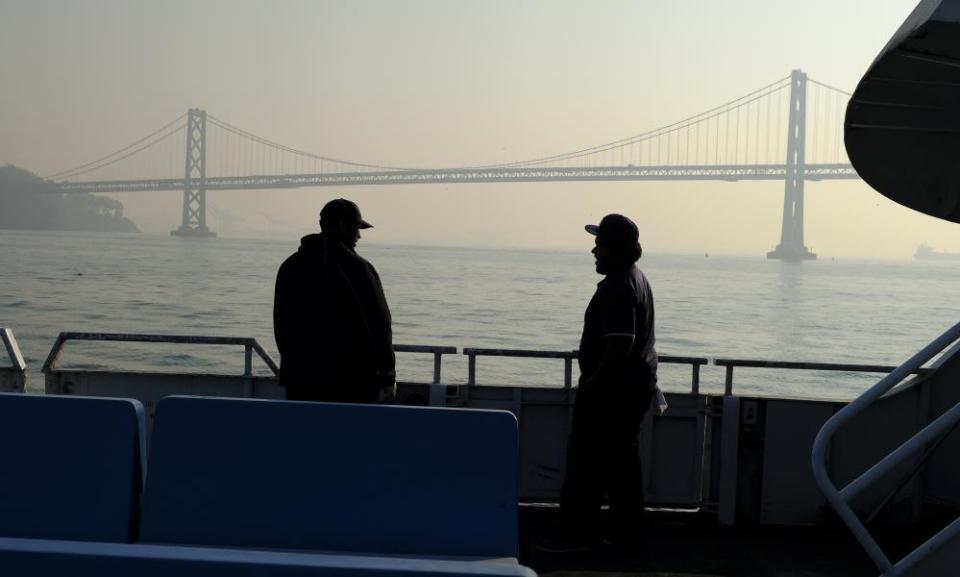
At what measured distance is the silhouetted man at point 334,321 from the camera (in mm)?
3623

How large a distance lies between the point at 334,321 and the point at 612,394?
97 cm

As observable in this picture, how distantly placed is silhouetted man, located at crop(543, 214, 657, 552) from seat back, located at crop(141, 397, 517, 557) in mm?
1474

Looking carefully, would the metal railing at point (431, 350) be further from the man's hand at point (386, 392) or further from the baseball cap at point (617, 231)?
the baseball cap at point (617, 231)

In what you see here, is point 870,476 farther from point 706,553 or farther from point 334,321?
point 334,321

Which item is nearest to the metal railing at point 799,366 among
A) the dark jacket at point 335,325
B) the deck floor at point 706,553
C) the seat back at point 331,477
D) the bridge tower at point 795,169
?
the deck floor at point 706,553

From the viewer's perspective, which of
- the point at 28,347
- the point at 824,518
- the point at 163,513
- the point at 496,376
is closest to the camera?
the point at 163,513

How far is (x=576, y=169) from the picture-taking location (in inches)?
2559

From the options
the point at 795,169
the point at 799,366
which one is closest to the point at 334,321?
the point at 799,366

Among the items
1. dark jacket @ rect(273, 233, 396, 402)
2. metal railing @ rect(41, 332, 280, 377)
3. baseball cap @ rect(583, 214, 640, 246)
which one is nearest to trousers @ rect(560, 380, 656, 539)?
baseball cap @ rect(583, 214, 640, 246)

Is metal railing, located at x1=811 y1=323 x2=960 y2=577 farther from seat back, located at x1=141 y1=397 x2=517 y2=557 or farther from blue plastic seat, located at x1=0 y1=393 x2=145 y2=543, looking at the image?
blue plastic seat, located at x1=0 y1=393 x2=145 y2=543

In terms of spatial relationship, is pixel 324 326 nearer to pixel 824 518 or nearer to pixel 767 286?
pixel 824 518

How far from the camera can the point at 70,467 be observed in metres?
2.47

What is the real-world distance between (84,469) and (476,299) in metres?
43.4

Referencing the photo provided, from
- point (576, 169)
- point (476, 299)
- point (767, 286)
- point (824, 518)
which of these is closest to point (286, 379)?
point (824, 518)
